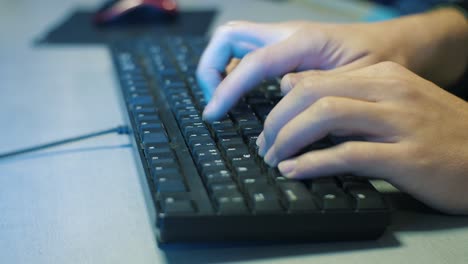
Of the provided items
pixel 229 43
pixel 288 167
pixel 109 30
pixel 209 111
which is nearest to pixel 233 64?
pixel 229 43

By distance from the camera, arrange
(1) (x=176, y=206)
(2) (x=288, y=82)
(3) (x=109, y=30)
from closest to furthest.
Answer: (1) (x=176, y=206) → (2) (x=288, y=82) → (3) (x=109, y=30)

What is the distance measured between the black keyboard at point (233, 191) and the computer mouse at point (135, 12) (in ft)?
1.67

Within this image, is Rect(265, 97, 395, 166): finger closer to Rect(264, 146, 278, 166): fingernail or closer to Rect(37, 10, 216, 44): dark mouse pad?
Rect(264, 146, 278, 166): fingernail

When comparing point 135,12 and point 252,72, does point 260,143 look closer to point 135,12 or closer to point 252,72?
point 252,72

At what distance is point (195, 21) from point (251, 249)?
0.72 m

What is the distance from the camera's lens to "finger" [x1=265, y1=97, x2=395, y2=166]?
1.30ft

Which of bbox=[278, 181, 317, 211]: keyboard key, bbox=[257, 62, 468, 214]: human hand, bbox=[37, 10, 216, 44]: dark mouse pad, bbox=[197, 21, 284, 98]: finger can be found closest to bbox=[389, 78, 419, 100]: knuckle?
bbox=[257, 62, 468, 214]: human hand

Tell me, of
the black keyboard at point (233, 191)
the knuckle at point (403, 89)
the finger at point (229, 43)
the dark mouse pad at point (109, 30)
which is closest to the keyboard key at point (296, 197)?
the black keyboard at point (233, 191)

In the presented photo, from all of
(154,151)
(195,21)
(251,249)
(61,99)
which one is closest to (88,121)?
(61,99)

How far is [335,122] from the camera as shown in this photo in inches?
15.7

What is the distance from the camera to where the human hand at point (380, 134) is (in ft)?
1.31

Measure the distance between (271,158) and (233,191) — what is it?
0.06 m

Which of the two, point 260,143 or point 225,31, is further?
point 225,31

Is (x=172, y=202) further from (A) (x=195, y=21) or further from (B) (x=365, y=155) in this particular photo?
(A) (x=195, y=21)
